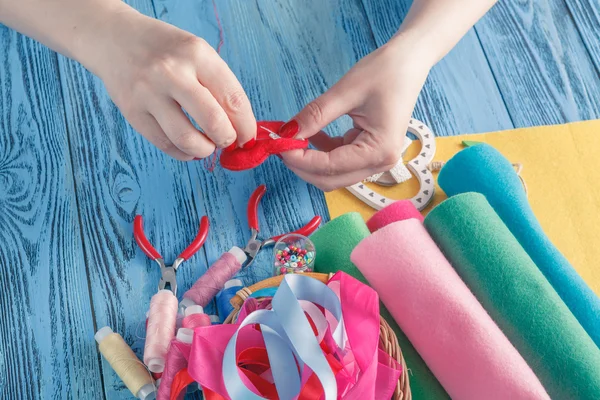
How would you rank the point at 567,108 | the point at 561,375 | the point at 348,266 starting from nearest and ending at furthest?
the point at 561,375
the point at 348,266
the point at 567,108

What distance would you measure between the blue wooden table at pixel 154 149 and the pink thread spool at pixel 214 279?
4 centimetres

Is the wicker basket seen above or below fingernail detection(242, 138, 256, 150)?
below

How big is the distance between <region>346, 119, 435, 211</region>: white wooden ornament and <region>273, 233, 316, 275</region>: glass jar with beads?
15 centimetres

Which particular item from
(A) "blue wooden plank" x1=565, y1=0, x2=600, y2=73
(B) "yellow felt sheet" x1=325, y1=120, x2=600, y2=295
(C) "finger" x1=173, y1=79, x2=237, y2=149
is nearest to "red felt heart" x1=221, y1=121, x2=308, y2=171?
(C) "finger" x1=173, y1=79, x2=237, y2=149

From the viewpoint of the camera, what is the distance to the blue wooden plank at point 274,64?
107 centimetres

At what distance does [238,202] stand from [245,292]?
24 cm

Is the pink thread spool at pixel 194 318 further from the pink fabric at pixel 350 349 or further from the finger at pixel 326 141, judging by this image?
the finger at pixel 326 141

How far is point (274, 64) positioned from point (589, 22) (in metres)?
0.68

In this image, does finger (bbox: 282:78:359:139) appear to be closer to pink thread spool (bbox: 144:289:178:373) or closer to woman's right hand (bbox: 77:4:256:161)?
woman's right hand (bbox: 77:4:256:161)

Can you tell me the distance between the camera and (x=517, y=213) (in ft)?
3.17

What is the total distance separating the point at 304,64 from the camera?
1227 mm

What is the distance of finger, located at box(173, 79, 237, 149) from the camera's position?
742mm

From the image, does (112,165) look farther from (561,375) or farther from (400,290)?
(561,375)

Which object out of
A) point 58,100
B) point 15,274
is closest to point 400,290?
point 15,274
